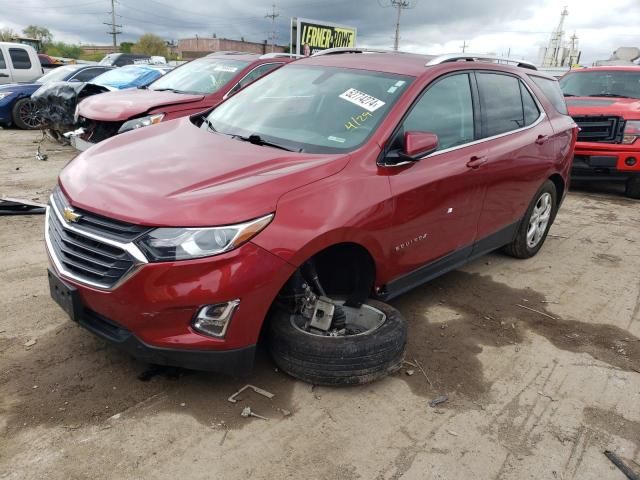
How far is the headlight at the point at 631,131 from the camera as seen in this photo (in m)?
8.12

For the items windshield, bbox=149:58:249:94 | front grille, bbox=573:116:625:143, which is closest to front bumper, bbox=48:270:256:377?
windshield, bbox=149:58:249:94

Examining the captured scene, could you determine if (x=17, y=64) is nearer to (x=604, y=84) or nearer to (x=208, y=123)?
(x=208, y=123)

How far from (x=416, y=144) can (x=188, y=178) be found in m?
1.33

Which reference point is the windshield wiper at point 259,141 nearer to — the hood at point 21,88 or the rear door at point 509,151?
the rear door at point 509,151

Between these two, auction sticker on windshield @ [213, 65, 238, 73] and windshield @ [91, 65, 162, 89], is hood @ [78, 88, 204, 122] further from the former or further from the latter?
windshield @ [91, 65, 162, 89]

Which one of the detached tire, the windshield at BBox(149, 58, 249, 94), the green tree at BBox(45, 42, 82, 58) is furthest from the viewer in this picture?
the green tree at BBox(45, 42, 82, 58)

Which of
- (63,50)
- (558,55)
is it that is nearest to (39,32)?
(63,50)

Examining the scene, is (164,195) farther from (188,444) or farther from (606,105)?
(606,105)

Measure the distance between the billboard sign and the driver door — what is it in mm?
20627

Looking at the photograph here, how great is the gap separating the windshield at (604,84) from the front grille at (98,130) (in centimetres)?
791

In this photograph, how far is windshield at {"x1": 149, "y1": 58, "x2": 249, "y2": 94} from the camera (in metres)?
7.65

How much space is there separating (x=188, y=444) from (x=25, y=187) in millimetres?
5714

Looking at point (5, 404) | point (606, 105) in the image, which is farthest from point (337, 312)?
point (606, 105)

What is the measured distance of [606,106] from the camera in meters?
8.50
